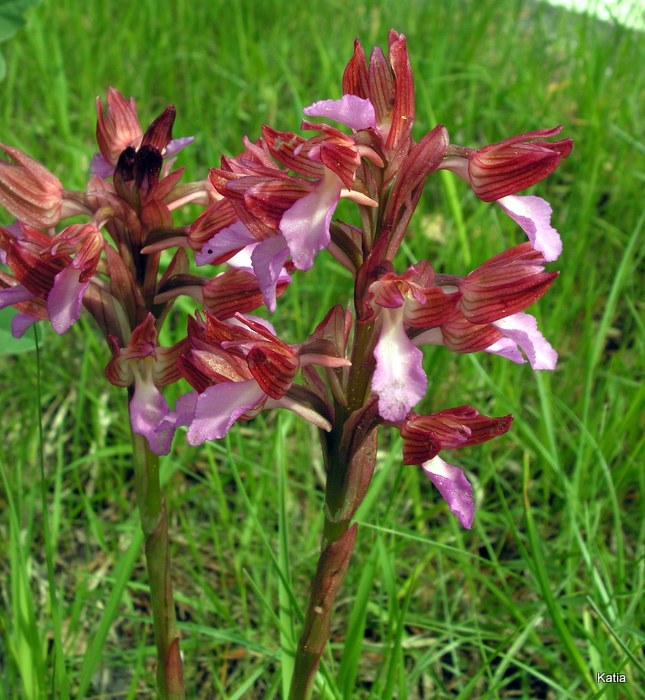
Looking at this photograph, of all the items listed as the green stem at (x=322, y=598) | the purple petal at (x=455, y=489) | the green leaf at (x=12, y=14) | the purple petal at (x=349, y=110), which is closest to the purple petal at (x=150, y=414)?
the green stem at (x=322, y=598)

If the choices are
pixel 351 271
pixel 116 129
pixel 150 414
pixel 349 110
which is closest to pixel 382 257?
pixel 351 271

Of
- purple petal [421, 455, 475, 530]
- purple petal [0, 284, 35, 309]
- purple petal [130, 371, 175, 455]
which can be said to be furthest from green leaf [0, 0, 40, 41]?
purple petal [421, 455, 475, 530]

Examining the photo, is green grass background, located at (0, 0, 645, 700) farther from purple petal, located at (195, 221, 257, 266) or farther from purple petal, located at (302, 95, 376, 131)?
purple petal, located at (302, 95, 376, 131)

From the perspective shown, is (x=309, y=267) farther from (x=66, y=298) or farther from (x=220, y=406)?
(x=66, y=298)

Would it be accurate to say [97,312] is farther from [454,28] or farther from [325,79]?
[454,28]

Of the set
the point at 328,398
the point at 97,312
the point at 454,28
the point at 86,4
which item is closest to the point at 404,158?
the point at 328,398
